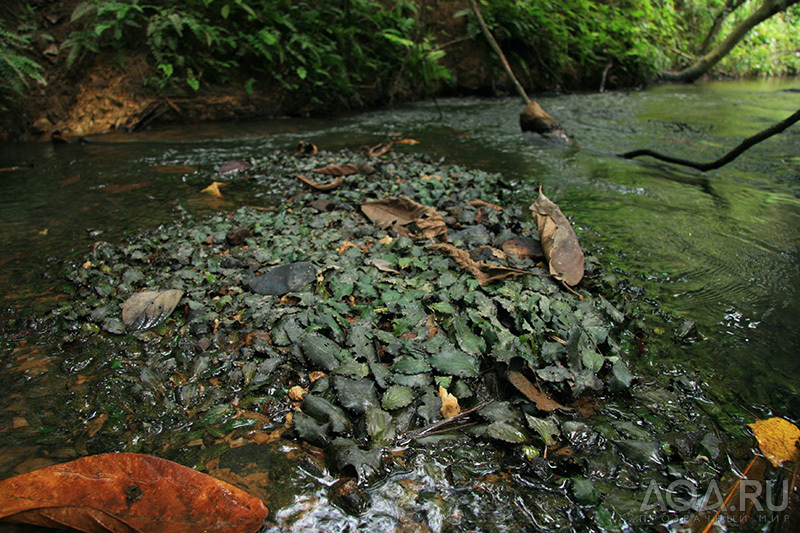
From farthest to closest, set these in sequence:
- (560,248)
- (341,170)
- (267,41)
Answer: (267,41) < (341,170) < (560,248)

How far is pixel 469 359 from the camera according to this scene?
6.56 feet

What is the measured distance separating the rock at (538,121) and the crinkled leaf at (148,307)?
601cm

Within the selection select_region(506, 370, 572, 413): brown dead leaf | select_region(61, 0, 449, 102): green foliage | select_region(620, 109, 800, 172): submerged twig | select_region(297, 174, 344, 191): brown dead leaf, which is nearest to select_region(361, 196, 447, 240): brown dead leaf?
select_region(297, 174, 344, 191): brown dead leaf

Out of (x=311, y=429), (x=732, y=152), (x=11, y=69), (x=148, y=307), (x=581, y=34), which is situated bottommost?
(x=311, y=429)

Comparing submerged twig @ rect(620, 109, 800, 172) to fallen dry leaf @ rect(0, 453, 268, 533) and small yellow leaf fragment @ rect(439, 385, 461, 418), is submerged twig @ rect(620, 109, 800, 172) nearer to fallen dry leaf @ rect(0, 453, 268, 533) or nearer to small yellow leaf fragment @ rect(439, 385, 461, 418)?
small yellow leaf fragment @ rect(439, 385, 461, 418)

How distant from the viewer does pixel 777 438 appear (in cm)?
167

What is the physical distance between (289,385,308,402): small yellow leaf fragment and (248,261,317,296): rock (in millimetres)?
782

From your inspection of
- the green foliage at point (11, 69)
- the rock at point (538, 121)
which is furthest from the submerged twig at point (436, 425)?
the green foliage at point (11, 69)

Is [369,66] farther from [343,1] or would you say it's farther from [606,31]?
[606,31]

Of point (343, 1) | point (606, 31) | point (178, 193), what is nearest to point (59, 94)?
point (178, 193)

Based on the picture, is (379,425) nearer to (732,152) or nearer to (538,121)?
(732,152)

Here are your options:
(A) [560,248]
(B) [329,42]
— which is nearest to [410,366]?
(A) [560,248]

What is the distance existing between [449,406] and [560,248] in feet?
4.96

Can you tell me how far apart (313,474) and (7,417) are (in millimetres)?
1251
